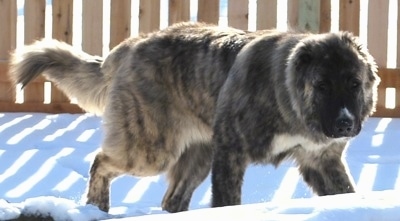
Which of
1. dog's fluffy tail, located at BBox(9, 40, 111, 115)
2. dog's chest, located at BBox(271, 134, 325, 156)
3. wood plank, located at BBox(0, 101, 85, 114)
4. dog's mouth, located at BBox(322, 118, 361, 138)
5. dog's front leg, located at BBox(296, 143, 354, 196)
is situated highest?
dog's fluffy tail, located at BBox(9, 40, 111, 115)

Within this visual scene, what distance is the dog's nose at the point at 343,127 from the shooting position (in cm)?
479

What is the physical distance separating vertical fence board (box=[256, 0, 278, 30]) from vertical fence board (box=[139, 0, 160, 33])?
0.86m

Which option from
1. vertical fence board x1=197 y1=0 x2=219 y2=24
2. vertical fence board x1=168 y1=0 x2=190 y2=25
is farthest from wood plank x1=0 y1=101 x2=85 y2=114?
vertical fence board x1=197 y1=0 x2=219 y2=24

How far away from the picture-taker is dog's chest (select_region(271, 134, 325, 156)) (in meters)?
5.10

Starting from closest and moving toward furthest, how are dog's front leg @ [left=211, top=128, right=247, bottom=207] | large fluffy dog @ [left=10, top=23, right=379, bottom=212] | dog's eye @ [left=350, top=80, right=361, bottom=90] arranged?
dog's eye @ [left=350, top=80, right=361, bottom=90] < large fluffy dog @ [left=10, top=23, right=379, bottom=212] < dog's front leg @ [left=211, top=128, right=247, bottom=207]

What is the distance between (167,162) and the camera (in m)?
5.70

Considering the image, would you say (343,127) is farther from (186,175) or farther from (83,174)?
(83,174)

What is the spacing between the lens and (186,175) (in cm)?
593

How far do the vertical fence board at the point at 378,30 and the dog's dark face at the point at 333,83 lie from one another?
10.0ft

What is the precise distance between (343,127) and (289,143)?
44cm

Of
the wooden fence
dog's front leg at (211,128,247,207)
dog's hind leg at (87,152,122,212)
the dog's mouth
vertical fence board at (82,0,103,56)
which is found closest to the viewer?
the dog's mouth

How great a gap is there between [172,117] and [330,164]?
0.94 meters

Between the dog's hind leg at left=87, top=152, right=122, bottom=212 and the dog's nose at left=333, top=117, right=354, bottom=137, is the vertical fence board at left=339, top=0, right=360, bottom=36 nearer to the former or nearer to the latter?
the dog's hind leg at left=87, top=152, right=122, bottom=212

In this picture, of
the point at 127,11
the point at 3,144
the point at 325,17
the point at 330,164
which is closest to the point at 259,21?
the point at 325,17
